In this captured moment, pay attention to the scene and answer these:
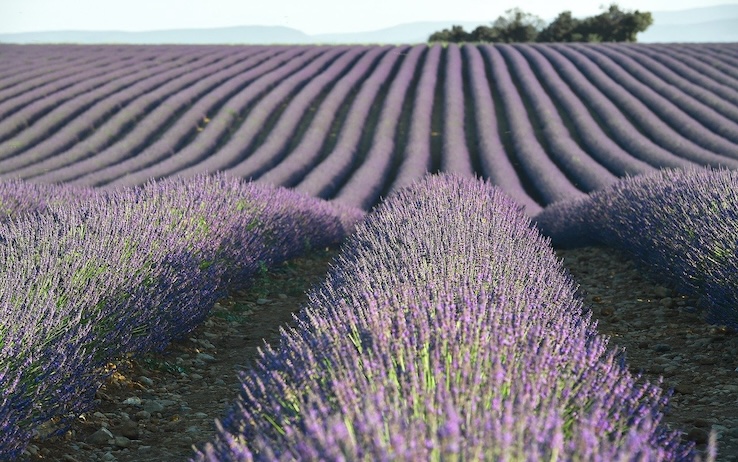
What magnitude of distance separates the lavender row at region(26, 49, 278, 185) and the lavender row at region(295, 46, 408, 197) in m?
3.53

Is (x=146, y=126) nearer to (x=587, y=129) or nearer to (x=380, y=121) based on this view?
(x=380, y=121)

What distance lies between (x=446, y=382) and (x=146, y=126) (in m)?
15.9

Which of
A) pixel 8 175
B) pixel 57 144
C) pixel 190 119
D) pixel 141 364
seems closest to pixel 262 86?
pixel 190 119

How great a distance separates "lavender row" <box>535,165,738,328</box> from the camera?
443cm

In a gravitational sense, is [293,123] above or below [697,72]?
below

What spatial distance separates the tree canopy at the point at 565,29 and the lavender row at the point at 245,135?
14195 millimetres

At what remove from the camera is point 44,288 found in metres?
3.59

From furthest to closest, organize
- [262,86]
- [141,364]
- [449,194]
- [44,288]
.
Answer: [262,86] → [449,194] → [141,364] → [44,288]

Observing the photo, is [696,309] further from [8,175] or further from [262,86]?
[262,86]

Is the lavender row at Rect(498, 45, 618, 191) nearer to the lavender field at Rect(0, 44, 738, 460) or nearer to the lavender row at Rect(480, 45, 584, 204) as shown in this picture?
the lavender field at Rect(0, 44, 738, 460)

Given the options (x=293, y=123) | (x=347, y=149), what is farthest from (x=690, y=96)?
(x=293, y=123)

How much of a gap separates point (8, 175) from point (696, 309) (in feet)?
38.4

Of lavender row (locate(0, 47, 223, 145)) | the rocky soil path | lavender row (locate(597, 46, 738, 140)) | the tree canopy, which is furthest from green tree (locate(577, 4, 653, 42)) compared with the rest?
the rocky soil path

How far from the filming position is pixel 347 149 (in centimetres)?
1536
